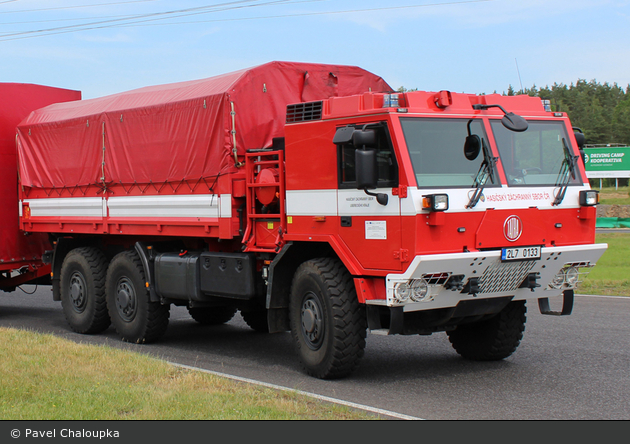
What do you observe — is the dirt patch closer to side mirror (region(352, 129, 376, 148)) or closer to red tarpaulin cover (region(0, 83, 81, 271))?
red tarpaulin cover (region(0, 83, 81, 271))

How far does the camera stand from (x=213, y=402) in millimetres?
6887

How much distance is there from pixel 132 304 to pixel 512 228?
581cm

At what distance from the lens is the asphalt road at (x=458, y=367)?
23.7 feet

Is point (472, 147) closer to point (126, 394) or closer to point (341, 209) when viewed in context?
point (341, 209)

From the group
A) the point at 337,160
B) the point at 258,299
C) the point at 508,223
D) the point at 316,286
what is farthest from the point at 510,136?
the point at 258,299

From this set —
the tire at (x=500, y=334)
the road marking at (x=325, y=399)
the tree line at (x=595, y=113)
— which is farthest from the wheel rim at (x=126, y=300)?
the tree line at (x=595, y=113)

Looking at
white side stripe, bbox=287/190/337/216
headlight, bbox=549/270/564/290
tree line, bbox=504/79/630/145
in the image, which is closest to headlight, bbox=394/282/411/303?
white side stripe, bbox=287/190/337/216

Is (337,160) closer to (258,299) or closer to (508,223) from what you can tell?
(508,223)

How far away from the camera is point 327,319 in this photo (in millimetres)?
8273

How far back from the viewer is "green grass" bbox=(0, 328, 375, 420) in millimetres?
6582

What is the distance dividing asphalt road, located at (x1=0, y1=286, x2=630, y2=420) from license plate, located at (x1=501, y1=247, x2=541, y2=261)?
1.28 m

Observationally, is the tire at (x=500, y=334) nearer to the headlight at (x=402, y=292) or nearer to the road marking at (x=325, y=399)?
the headlight at (x=402, y=292)
